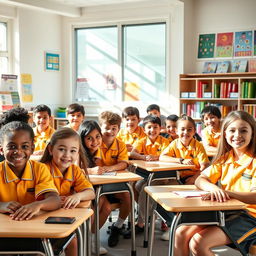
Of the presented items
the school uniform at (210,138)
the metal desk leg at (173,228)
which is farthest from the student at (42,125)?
the metal desk leg at (173,228)

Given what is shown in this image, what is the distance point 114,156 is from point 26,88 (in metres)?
4.37

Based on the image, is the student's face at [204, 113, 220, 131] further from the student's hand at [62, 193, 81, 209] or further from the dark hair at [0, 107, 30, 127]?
the student's hand at [62, 193, 81, 209]

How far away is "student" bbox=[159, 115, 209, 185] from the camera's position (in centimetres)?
420

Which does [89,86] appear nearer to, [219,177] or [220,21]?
[220,21]

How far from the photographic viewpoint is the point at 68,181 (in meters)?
2.72

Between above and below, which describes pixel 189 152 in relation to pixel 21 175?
below

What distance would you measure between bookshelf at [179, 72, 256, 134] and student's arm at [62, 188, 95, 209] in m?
4.96

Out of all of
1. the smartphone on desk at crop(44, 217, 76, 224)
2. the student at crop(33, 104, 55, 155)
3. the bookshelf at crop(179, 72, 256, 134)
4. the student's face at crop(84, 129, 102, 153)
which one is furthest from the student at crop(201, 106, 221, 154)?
the smartphone on desk at crop(44, 217, 76, 224)

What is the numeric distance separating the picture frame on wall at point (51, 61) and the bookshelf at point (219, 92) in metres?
2.66

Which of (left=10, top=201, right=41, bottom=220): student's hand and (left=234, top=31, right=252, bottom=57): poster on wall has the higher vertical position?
(left=234, top=31, right=252, bottom=57): poster on wall

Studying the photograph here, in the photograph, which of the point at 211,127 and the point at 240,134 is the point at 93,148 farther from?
the point at 211,127

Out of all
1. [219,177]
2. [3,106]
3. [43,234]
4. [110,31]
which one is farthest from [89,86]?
[43,234]

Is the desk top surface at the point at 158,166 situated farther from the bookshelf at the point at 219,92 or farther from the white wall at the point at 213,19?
the white wall at the point at 213,19

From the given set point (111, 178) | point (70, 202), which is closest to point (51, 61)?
point (111, 178)
